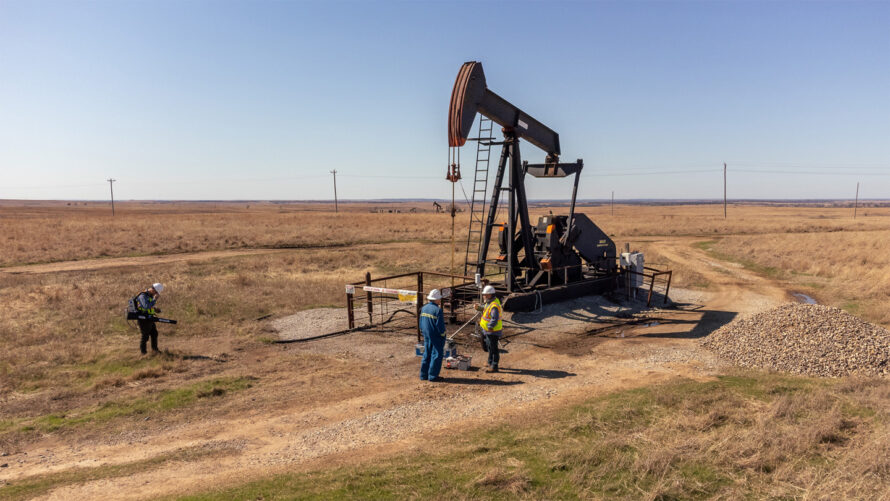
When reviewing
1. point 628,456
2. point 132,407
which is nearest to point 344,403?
point 132,407

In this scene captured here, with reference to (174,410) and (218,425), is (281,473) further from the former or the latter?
(174,410)

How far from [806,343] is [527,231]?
705 centimetres

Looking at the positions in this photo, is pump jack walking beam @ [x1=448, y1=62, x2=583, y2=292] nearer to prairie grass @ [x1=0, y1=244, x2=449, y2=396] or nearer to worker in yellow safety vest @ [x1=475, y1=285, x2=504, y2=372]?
worker in yellow safety vest @ [x1=475, y1=285, x2=504, y2=372]

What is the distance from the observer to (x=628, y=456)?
6094 millimetres

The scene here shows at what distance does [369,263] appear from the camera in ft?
92.7

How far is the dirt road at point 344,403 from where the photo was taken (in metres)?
6.36

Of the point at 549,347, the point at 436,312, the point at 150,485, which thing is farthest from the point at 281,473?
the point at 549,347

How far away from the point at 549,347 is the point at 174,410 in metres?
7.16

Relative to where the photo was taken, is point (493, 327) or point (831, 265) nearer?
point (493, 327)

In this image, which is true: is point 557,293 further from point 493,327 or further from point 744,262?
point 744,262

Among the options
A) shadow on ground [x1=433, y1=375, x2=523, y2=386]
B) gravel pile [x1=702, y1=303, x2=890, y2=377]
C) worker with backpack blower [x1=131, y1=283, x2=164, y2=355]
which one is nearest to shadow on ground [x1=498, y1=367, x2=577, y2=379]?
shadow on ground [x1=433, y1=375, x2=523, y2=386]

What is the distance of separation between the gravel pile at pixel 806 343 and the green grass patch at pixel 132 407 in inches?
365

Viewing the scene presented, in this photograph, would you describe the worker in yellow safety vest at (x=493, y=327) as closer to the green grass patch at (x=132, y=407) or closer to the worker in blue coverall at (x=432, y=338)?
the worker in blue coverall at (x=432, y=338)

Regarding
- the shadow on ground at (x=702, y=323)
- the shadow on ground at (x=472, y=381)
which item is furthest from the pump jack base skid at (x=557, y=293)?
the shadow on ground at (x=472, y=381)
